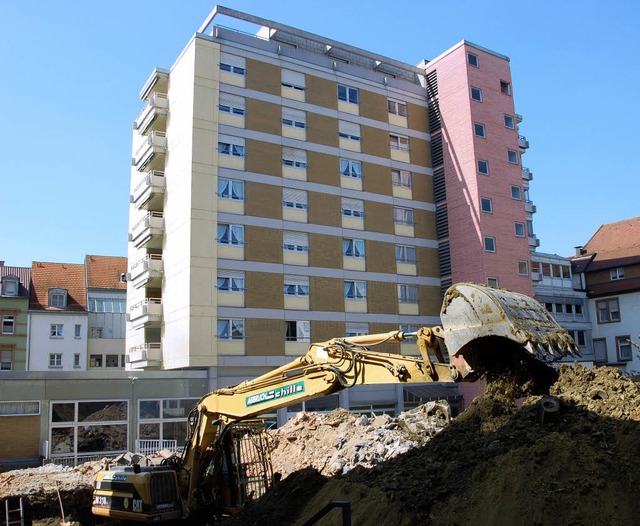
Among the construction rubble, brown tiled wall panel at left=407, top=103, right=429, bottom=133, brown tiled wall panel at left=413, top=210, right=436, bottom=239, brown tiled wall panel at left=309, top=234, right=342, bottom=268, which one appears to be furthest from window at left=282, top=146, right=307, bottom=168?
the construction rubble

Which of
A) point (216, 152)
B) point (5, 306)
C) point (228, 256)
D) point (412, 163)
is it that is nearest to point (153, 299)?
point (228, 256)

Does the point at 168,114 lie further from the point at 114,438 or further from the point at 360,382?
the point at 360,382

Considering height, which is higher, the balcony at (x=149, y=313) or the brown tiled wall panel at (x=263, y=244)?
the brown tiled wall panel at (x=263, y=244)

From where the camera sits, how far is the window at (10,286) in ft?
180

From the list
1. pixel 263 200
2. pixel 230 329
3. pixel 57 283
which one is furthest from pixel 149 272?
pixel 57 283

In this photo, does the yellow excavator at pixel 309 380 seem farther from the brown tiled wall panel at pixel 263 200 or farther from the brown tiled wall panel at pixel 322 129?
the brown tiled wall panel at pixel 322 129

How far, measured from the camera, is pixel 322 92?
134 feet

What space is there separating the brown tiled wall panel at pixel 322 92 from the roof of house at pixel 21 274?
102ft

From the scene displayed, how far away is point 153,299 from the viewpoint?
126ft

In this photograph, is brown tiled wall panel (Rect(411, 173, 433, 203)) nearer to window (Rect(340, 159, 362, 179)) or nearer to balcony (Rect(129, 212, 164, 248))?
window (Rect(340, 159, 362, 179))

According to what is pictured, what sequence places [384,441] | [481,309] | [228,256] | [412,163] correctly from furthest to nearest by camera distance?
[412,163], [228,256], [384,441], [481,309]

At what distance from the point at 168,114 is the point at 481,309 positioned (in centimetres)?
3256

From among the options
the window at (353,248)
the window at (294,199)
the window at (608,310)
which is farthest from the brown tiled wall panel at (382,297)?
the window at (608,310)

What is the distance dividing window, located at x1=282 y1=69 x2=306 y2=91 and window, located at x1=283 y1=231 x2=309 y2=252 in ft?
29.5
